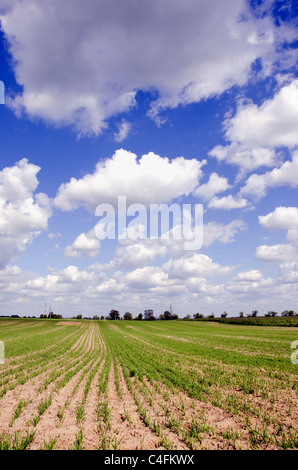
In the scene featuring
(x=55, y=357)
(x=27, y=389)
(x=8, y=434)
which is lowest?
(x=55, y=357)

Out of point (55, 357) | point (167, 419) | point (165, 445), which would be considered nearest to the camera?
point (165, 445)

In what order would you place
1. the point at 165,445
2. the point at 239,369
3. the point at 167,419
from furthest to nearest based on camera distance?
the point at 239,369 → the point at 167,419 → the point at 165,445

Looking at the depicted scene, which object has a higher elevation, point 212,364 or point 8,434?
point 8,434

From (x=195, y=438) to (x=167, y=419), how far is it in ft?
5.54

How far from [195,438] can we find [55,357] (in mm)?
20269

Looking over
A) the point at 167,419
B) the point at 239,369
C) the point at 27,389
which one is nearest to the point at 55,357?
the point at 27,389

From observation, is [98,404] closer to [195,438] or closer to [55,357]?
[195,438]

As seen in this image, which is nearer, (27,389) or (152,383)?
(27,389)

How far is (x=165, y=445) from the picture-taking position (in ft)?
23.1

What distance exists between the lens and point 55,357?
23938 mm
